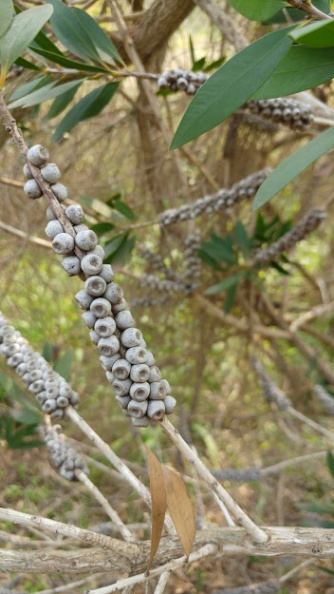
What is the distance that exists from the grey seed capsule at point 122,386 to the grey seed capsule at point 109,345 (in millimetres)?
27

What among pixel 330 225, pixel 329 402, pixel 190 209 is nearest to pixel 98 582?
pixel 329 402

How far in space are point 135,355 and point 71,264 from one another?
96 millimetres

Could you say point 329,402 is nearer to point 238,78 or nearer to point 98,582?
point 98,582

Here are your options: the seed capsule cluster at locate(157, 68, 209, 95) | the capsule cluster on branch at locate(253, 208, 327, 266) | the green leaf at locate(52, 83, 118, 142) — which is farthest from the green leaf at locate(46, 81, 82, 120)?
the capsule cluster on branch at locate(253, 208, 327, 266)

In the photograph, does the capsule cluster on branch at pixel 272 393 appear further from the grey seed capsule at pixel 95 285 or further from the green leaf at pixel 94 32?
the grey seed capsule at pixel 95 285

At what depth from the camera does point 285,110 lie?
0.90 metres

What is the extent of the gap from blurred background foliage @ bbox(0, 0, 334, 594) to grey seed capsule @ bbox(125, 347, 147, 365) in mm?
637

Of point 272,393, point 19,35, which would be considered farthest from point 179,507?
point 272,393

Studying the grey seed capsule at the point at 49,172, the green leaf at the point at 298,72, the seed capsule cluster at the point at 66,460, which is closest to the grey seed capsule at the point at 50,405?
the seed capsule cluster at the point at 66,460

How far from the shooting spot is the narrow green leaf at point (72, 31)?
0.79m

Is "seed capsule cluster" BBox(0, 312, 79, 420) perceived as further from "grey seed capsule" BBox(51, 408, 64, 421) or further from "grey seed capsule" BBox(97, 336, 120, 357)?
"grey seed capsule" BBox(97, 336, 120, 357)

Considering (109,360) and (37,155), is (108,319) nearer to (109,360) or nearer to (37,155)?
(109,360)

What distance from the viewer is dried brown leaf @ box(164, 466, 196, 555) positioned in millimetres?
530

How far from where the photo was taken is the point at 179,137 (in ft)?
1.75
